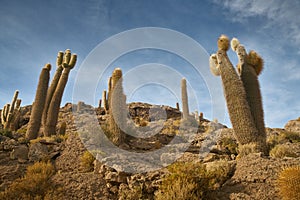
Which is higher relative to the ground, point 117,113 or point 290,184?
point 117,113

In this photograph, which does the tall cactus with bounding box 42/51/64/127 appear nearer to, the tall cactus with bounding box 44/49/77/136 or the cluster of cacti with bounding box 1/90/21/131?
the tall cactus with bounding box 44/49/77/136

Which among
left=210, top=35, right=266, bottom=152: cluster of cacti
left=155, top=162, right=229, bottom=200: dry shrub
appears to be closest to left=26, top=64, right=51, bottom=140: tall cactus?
left=210, top=35, right=266, bottom=152: cluster of cacti

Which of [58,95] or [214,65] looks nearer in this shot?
[214,65]

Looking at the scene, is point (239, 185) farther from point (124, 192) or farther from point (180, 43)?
point (180, 43)

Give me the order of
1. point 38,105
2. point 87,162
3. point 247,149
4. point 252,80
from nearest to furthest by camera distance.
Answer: point 247,149
point 87,162
point 252,80
point 38,105

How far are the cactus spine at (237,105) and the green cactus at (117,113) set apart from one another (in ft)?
16.0

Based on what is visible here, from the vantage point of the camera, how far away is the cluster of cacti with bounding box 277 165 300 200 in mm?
5434

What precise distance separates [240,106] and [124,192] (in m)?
5.54

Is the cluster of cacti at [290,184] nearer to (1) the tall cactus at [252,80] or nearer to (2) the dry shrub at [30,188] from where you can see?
(1) the tall cactus at [252,80]

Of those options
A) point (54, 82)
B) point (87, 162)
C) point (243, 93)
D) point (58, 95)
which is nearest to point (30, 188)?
point (87, 162)

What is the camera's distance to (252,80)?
10953mm

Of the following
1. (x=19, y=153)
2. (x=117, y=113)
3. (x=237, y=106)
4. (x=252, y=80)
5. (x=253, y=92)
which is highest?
(x=252, y=80)

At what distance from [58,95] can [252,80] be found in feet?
34.9

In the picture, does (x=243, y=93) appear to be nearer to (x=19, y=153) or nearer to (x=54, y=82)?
(x=19, y=153)
